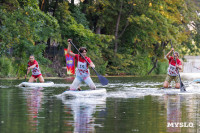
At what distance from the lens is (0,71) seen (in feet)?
129

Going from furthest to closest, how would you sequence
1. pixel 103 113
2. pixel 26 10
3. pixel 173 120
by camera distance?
1. pixel 26 10
2. pixel 103 113
3. pixel 173 120

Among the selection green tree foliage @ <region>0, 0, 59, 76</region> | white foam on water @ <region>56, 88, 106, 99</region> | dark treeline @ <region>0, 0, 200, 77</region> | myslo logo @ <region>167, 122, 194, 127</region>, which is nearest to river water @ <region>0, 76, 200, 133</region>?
myslo logo @ <region>167, 122, 194, 127</region>

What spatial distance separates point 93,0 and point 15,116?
40321mm

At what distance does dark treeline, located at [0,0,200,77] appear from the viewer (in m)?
37.8

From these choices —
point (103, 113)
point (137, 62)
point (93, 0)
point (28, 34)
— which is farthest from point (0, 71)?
point (103, 113)

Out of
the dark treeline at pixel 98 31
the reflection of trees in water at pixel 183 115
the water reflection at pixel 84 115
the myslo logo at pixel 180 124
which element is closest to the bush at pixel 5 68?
the dark treeline at pixel 98 31

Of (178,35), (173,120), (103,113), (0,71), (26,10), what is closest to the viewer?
(173,120)

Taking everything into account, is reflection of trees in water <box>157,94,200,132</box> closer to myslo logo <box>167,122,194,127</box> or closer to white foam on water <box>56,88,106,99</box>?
myslo logo <box>167,122,194,127</box>

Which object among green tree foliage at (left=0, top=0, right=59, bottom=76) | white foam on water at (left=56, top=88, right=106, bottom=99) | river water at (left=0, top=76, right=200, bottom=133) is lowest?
river water at (left=0, top=76, right=200, bottom=133)

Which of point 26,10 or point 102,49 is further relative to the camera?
point 102,49

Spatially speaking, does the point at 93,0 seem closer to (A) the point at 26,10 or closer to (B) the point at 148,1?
(B) the point at 148,1

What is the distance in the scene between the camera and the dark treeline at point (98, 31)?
3778cm

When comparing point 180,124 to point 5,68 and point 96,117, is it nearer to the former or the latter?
point 96,117

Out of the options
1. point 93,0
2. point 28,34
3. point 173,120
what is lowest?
point 173,120
